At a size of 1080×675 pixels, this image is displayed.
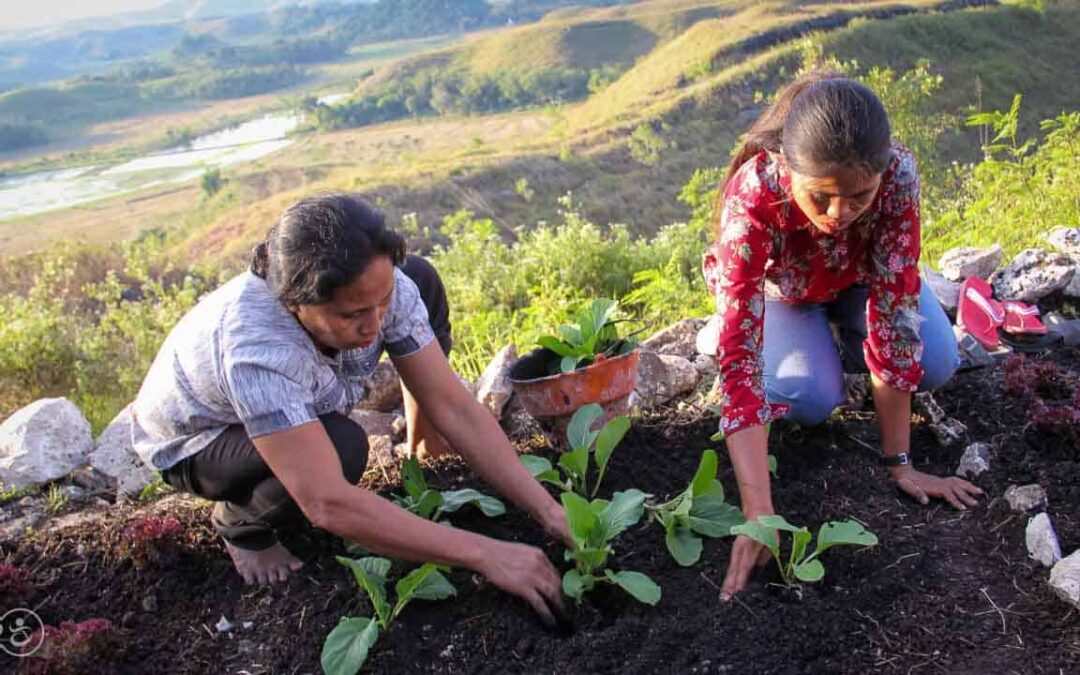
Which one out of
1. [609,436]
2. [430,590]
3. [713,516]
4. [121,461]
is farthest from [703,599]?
[121,461]

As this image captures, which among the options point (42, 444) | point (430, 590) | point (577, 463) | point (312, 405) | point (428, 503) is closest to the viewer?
point (312, 405)

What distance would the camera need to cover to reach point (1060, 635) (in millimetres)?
1816

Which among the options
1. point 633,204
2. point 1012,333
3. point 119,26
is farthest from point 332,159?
point 119,26

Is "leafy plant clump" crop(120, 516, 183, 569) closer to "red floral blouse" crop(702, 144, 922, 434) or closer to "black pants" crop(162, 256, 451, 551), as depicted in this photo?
"black pants" crop(162, 256, 451, 551)

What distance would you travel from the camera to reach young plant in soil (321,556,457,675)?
1.79 m

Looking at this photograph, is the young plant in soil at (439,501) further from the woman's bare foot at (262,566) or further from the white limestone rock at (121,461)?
the white limestone rock at (121,461)

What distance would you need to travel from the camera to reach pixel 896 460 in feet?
7.89

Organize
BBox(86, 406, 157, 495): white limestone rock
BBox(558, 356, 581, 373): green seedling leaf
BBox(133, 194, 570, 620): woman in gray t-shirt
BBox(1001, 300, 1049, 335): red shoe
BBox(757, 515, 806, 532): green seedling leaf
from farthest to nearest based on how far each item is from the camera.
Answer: BBox(1001, 300, 1049, 335): red shoe, BBox(86, 406, 157, 495): white limestone rock, BBox(558, 356, 581, 373): green seedling leaf, BBox(757, 515, 806, 532): green seedling leaf, BBox(133, 194, 570, 620): woman in gray t-shirt

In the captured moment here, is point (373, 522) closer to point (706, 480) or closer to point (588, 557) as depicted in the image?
point (588, 557)

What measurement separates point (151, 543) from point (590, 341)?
53.2 inches

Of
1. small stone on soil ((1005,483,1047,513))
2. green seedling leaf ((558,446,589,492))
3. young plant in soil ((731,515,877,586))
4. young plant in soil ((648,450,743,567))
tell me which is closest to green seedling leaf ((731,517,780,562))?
young plant in soil ((731,515,877,586))

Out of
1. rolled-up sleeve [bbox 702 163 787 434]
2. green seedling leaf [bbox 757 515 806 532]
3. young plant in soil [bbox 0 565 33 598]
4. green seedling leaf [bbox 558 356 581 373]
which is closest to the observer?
green seedling leaf [bbox 757 515 806 532]

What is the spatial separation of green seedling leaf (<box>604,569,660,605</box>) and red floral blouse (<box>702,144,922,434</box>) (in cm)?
41

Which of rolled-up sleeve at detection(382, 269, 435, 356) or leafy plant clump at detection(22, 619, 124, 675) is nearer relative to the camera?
leafy plant clump at detection(22, 619, 124, 675)
